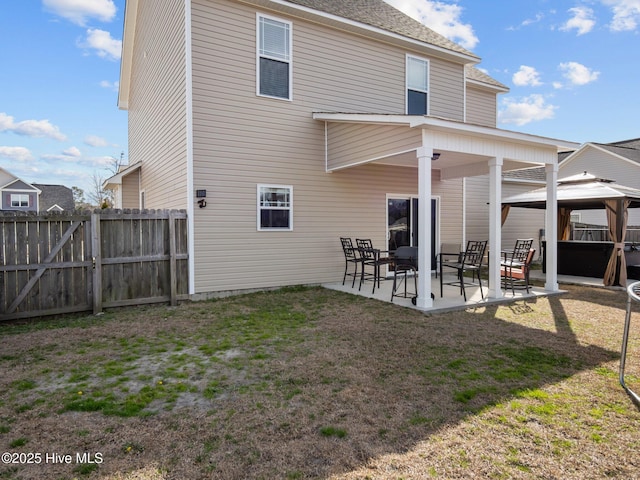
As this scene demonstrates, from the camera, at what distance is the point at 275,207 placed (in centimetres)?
848

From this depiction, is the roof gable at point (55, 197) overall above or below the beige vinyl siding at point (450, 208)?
above

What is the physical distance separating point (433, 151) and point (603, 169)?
16604 mm

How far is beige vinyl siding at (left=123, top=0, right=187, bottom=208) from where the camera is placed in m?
7.90

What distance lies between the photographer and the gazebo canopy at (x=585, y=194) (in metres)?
8.97

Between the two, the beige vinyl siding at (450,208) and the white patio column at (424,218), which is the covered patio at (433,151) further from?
the beige vinyl siding at (450,208)

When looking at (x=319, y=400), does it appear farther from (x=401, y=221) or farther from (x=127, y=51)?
(x=127, y=51)

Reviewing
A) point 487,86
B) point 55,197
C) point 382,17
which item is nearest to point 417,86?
point 382,17

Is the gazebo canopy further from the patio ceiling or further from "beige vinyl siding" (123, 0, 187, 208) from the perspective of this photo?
"beige vinyl siding" (123, 0, 187, 208)

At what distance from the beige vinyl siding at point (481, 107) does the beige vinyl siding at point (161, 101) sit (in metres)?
8.65

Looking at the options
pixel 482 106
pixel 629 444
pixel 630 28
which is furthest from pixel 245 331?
pixel 630 28

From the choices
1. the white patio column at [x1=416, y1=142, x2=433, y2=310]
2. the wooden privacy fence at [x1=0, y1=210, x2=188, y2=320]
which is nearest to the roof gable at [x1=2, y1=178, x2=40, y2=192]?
the wooden privacy fence at [x1=0, y1=210, x2=188, y2=320]

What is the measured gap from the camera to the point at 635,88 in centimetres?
2081

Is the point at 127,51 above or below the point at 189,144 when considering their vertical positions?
→ above

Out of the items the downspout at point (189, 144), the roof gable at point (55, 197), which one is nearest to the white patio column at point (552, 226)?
the downspout at point (189, 144)
